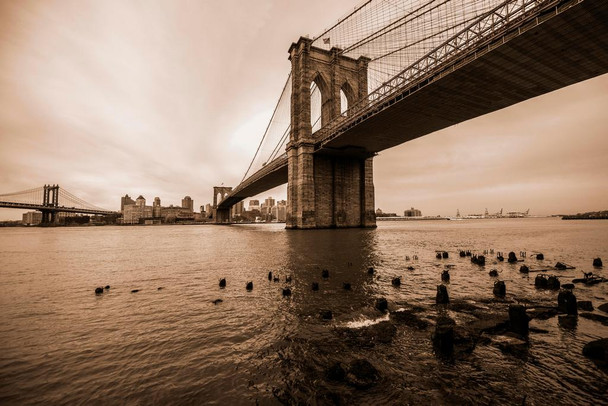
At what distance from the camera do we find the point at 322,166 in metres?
45.2

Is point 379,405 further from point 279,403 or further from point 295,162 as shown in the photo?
point 295,162

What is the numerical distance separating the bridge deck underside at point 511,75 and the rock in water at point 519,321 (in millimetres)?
20229

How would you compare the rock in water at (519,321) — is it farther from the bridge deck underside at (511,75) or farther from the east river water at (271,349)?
the bridge deck underside at (511,75)

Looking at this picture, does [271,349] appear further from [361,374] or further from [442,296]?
[442,296]

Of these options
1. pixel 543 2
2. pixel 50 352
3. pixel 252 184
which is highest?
pixel 543 2

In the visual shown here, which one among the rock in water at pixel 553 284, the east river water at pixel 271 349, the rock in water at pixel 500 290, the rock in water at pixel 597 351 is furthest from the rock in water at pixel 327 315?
the rock in water at pixel 553 284

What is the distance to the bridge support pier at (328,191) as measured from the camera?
1650 inches

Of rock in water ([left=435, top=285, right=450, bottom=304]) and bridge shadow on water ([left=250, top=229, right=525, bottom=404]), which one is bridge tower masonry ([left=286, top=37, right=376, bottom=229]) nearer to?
rock in water ([left=435, top=285, right=450, bottom=304])

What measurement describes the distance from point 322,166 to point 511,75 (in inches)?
1066

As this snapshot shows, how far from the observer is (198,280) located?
32.4ft

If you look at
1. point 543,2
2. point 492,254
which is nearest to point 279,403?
point 492,254

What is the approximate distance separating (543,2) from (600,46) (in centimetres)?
631

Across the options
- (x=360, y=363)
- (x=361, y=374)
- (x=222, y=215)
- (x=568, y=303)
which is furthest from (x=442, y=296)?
(x=222, y=215)

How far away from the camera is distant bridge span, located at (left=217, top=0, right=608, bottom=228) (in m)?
17.6
